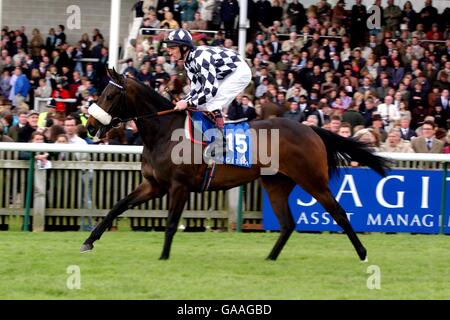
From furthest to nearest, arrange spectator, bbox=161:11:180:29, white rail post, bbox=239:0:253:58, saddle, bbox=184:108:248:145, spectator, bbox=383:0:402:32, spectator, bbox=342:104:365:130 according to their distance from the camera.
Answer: spectator, bbox=383:0:402:32
spectator, bbox=161:11:180:29
white rail post, bbox=239:0:253:58
spectator, bbox=342:104:365:130
saddle, bbox=184:108:248:145

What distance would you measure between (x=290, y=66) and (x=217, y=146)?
753 cm

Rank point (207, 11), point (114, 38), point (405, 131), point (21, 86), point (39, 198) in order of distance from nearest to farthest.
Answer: point (39, 198) → point (405, 131) → point (114, 38) → point (21, 86) → point (207, 11)

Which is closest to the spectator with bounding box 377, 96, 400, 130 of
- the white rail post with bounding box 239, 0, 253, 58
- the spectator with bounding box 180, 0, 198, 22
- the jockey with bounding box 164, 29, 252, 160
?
the white rail post with bounding box 239, 0, 253, 58

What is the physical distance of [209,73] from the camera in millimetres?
8531

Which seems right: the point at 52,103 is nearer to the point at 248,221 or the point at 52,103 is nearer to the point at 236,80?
the point at 248,221

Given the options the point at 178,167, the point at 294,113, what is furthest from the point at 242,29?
the point at 178,167

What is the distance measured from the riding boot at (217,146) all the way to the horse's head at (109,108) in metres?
0.77

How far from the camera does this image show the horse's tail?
930 cm

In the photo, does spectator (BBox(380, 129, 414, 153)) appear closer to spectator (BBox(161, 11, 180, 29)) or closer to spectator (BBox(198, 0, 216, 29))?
spectator (BBox(161, 11, 180, 29))

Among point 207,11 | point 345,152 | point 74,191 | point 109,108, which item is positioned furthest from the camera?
point 207,11

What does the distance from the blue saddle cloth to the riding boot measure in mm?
32

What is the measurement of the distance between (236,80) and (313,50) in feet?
26.2

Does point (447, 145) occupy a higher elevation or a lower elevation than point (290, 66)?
lower

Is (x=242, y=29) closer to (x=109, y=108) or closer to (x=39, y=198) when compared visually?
(x=39, y=198)
